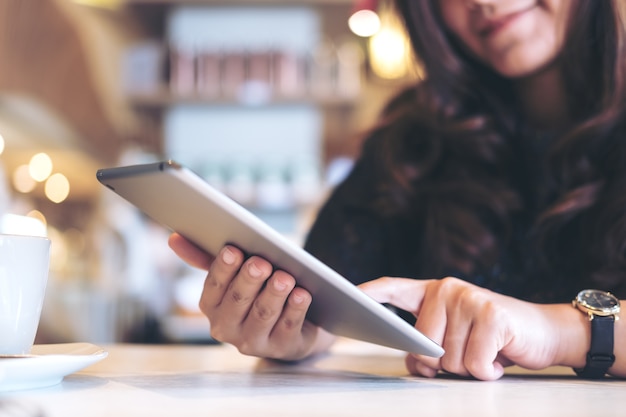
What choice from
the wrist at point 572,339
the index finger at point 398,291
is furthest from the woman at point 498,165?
the wrist at point 572,339

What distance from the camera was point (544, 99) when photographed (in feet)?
3.78

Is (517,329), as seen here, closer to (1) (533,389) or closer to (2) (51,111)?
(1) (533,389)

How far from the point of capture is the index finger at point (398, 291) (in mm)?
621

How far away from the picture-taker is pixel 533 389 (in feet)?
1.71

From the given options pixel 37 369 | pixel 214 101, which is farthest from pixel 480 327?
pixel 214 101

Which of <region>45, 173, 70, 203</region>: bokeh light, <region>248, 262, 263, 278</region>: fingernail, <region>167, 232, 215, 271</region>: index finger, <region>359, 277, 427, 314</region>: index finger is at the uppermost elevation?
<region>45, 173, 70, 203</region>: bokeh light

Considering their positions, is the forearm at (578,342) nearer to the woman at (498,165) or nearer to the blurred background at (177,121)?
the woman at (498,165)

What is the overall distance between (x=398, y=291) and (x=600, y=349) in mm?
180

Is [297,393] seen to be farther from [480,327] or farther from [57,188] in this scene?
[57,188]

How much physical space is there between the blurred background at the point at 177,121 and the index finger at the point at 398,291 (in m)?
2.33

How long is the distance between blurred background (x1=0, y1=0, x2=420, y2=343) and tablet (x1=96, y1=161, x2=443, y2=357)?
242 cm

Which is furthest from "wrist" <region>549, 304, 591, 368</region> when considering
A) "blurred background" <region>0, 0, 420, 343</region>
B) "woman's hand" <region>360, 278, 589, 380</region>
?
"blurred background" <region>0, 0, 420, 343</region>

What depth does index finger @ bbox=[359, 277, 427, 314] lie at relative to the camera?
62 centimetres

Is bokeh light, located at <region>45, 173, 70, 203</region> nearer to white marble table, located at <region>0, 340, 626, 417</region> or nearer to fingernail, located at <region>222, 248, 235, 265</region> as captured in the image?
white marble table, located at <region>0, 340, 626, 417</region>
